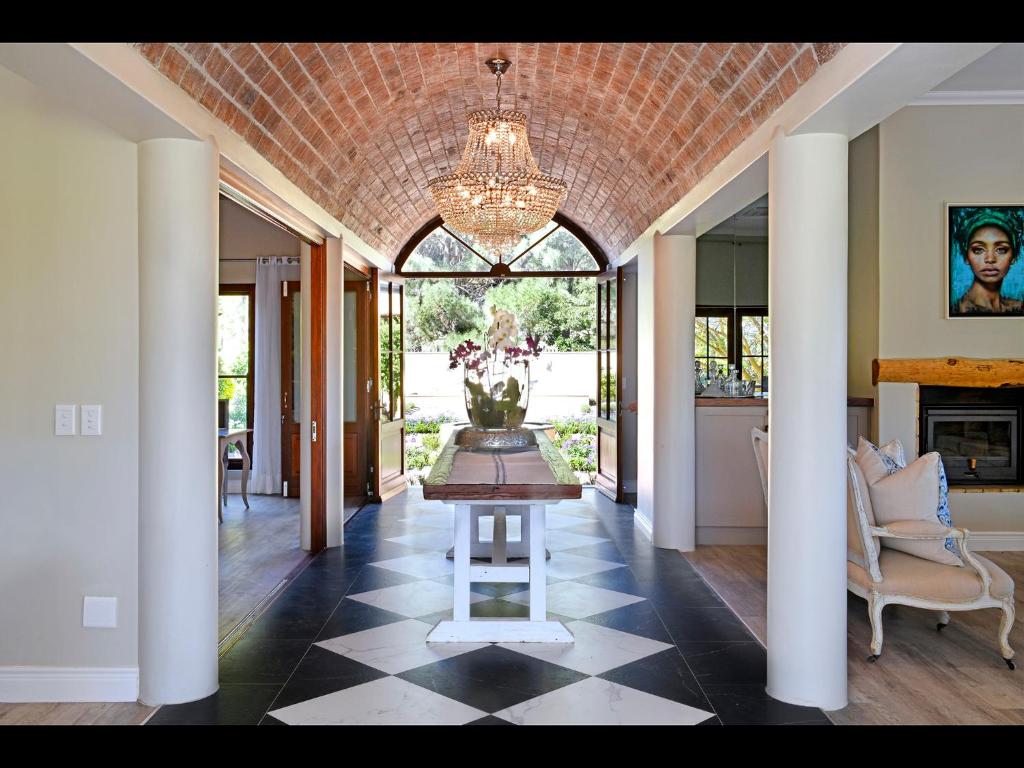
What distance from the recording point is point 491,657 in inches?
141

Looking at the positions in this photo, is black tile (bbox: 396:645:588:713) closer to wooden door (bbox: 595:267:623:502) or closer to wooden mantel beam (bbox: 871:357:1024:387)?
wooden mantel beam (bbox: 871:357:1024:387)

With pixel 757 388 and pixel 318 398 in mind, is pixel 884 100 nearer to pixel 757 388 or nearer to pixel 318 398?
pixel 318 398

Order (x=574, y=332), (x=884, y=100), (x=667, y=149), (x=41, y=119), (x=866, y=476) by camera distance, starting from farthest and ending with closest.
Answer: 1. (x=574, y=332)
2. (x=667, y=149)
3. (x=866, y=476)
4. (x=41, y=119)
5. (x=884, y=100)

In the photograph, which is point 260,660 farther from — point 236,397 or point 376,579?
point 236,397

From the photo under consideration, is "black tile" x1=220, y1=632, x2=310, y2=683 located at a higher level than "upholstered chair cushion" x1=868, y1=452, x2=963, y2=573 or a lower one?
lower

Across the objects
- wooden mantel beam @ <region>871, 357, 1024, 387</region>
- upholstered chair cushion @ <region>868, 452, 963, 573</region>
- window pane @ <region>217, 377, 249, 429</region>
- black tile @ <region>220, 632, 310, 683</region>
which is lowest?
black tile @ <region>220, 632, 310, 683</region>

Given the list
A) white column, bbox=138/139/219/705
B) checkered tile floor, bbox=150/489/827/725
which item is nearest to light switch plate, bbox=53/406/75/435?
white column, bbox=138/139/219/705

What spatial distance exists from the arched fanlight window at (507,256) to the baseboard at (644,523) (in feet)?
8.66

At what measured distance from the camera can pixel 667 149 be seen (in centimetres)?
489

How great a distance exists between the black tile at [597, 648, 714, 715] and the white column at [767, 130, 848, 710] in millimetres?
339

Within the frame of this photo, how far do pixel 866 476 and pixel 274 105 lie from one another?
10.4 feet

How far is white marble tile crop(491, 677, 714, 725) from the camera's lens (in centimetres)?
289

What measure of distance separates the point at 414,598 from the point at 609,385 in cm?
385

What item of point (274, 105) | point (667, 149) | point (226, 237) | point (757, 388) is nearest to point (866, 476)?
point (667, 149)
